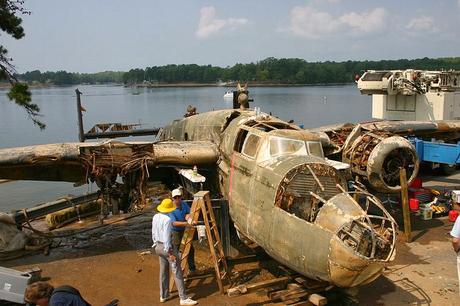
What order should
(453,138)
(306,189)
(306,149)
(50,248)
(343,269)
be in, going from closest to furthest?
(343,269), (306,189), (306,149), (50,248), (453,138)

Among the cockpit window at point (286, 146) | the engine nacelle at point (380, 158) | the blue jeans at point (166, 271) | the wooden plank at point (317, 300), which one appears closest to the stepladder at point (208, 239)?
the blue jeans at point (166, 271)

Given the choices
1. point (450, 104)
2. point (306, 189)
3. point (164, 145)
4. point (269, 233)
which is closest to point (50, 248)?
point (164, 145)

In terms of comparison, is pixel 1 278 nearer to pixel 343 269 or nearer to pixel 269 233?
pixel 269 233

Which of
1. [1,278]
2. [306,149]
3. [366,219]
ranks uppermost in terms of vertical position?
[306,149]

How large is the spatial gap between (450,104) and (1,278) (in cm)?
1960

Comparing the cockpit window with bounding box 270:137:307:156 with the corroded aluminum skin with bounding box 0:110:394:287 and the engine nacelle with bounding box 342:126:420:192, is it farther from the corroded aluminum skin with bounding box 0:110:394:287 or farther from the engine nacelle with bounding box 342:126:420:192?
the engine nacelle with bounding box 342:126:420:192

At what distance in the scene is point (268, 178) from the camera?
8930 millimetres

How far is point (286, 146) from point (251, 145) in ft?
3.33

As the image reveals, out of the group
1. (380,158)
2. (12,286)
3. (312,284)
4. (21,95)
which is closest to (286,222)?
(312,284)

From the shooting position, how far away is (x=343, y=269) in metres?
7.11

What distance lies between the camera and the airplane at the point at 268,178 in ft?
24.0

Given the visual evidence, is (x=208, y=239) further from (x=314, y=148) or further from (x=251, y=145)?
(x=314, y=148)

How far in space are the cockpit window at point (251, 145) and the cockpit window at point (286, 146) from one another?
535 millimetres

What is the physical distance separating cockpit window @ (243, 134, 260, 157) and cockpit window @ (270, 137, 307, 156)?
1.75 ft
